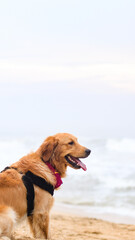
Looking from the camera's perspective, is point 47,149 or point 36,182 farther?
point 47,149

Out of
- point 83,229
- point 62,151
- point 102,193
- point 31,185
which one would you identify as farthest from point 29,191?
point 102,193

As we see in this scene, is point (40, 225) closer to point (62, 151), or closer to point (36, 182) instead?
point (36, 182)

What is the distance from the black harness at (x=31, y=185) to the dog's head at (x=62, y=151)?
0.30 meters

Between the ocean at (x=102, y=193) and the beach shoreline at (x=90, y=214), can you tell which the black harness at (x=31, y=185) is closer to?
the beach shoreline at (x=90, y=214)

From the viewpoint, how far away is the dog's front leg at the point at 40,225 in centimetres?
459

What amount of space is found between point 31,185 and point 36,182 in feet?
0.35

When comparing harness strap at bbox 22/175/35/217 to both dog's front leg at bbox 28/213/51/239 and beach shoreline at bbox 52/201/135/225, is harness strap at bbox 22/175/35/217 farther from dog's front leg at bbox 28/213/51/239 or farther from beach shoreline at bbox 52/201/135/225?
beach shoreline at bbox 52/201/135/225

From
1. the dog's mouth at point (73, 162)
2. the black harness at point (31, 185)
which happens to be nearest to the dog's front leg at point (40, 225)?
the black harness at point (31, 185)

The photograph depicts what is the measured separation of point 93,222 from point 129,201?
9.73ft

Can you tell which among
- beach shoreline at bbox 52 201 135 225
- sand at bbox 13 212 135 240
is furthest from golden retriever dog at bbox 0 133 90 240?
beach shoreline at bbox 52 201 135 225

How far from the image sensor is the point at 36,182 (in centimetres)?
455

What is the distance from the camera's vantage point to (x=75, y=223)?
8.00m

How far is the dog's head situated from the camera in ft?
15.5

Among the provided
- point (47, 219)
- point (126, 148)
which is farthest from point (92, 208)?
point (126, 148)
